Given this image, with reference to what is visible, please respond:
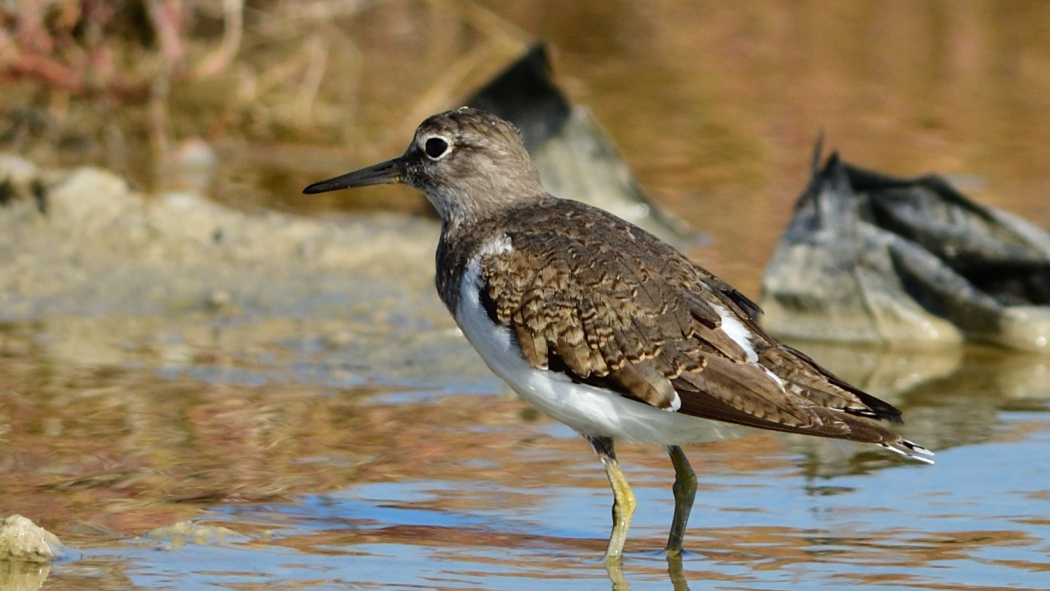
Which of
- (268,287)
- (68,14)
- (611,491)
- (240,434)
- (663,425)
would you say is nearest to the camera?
(663,425)

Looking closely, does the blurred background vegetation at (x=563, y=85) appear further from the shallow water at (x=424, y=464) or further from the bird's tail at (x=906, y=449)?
the bird's tail at (x=906, y=449)

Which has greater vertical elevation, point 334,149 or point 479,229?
point 334,149

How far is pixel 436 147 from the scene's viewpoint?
6512 millimetres

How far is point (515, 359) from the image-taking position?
544cm

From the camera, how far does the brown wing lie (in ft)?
17.0

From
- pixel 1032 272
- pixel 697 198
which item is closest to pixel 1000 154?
pixel 697 198

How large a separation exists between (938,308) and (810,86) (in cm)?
695

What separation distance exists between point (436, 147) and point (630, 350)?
157cm

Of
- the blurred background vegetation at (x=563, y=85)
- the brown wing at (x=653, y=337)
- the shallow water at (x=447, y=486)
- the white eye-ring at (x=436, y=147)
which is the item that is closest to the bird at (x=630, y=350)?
the brown wing at (x=653, y=337)

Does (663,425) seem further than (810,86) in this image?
No

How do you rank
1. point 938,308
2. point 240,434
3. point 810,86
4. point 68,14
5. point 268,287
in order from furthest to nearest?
1. point 810,86
2. point 68,14
3. point 268,287
4. point 938,308
5. point 240,434

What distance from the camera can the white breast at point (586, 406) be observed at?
5.32 meters

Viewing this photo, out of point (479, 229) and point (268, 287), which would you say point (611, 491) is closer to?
point (479, 229)

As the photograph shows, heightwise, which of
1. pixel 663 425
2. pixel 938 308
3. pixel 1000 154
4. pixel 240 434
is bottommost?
pixel 240 434
